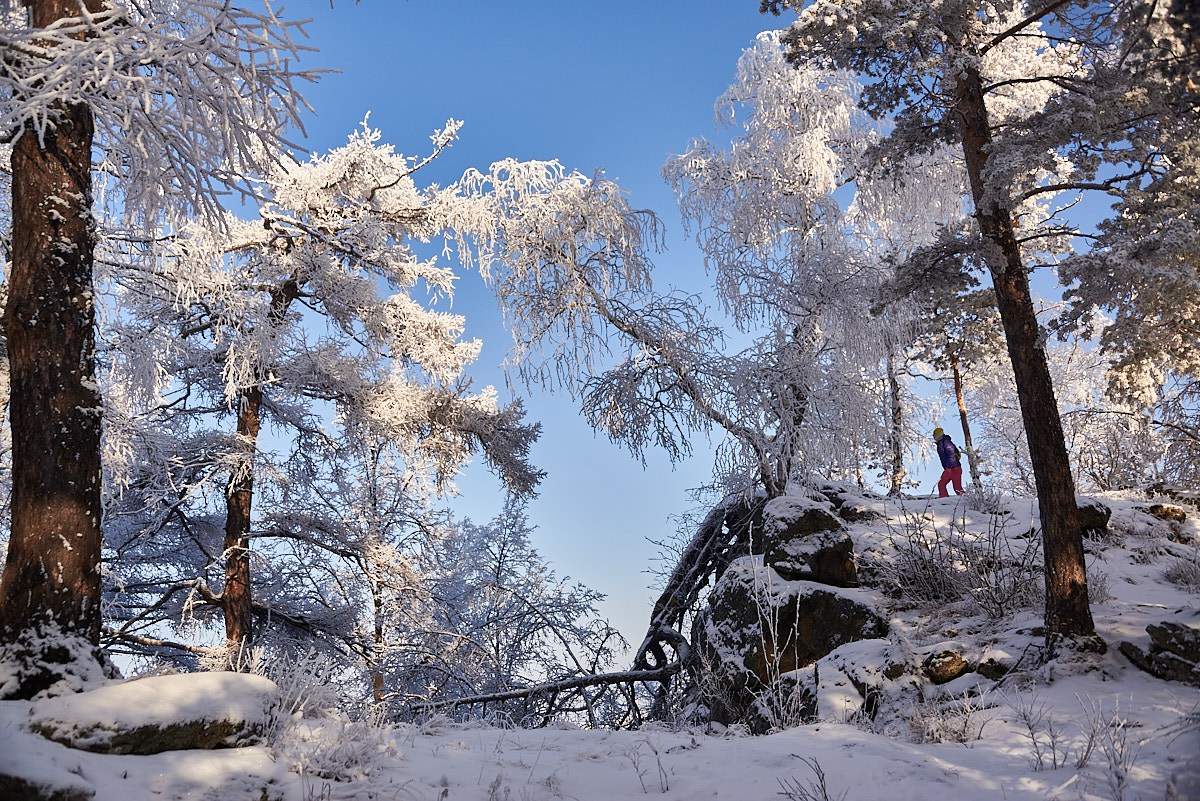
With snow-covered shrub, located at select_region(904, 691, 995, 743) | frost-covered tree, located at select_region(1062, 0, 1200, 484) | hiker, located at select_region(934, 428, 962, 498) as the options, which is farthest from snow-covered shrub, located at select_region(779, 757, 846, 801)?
hiker, located at select_region(934, 428, 962, 498)

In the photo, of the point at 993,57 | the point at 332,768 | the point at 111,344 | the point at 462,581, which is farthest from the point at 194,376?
the point at 993,57

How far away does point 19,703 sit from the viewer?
4.19m

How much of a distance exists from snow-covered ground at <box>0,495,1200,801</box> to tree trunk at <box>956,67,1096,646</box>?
0.92m

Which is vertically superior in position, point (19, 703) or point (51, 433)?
point (51, 433)

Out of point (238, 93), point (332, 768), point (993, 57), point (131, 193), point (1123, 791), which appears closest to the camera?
point (1123, 791)

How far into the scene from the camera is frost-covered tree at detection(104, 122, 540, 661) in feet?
32.8

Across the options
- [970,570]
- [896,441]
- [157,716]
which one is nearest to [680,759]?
[157,716]

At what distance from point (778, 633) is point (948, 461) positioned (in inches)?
400

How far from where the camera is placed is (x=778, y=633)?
8039 mm

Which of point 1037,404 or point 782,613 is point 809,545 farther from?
point 1037,404

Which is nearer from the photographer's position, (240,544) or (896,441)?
(240,544)

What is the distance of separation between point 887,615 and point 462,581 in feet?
33.2

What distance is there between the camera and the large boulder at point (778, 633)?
7.94m

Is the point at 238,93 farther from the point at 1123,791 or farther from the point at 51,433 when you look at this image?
the point at 1123,791
